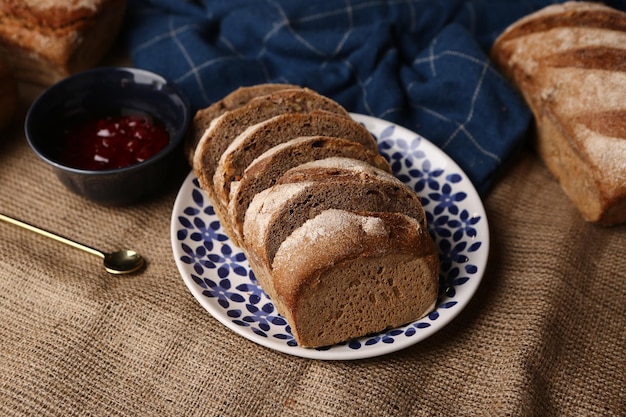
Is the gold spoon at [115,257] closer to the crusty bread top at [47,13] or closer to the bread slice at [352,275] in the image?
the bread slice at [352,275]

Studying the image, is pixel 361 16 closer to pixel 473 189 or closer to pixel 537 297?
pixel 473 189

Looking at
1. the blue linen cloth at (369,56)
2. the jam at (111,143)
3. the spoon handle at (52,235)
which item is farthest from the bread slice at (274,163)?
the blue linen cloth at (369,56)

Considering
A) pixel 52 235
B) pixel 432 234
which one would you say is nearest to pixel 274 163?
pixel 432 234

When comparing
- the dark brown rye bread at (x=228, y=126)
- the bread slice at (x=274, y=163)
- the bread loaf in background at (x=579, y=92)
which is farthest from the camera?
the bread loaf in background at (x=579, y=92)

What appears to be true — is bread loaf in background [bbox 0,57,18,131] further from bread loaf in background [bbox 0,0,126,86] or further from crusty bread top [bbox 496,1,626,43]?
crusty bread top [bbox 496,1,626,43]

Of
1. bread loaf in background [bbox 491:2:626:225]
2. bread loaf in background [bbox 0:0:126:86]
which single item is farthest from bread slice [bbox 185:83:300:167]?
bread loaf in background [bbox 491:2:626:225]

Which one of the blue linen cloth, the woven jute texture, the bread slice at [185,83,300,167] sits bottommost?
the woven jute texture

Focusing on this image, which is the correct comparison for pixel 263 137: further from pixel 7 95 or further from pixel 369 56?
pixel 7 95
